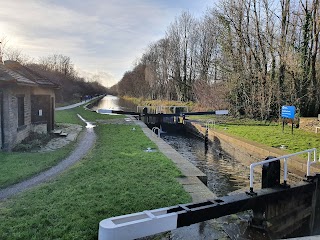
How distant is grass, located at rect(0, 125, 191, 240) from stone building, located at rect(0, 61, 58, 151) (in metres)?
2.99

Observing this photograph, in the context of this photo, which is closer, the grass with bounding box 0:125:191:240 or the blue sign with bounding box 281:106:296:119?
the grass with bounding box 0:125:191:240

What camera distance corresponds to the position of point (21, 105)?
10.5 metres

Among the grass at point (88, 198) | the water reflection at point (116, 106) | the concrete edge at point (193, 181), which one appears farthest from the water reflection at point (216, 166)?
the water reflection at point (116, 106)

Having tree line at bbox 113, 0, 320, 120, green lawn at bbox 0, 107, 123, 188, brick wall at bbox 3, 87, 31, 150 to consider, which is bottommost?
green lawn at bbox 0, 107, 123, 188

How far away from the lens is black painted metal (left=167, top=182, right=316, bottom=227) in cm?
390

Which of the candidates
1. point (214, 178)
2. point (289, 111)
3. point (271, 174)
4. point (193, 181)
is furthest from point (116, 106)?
point (271, 174)

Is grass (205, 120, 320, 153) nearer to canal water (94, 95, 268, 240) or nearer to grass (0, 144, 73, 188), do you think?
canal water (94, 95, 268, 240)

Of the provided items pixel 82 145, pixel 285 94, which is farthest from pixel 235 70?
pixel 82 145

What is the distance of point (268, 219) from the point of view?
5.28 m

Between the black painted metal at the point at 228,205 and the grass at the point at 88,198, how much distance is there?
85 cm

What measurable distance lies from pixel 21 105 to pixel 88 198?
6.90 m

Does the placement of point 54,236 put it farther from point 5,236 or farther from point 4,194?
point 4,194

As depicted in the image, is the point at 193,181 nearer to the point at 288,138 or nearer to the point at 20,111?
the point at 20,111

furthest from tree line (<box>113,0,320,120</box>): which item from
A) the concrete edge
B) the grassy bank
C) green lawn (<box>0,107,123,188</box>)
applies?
green lawn (<box>0,107,123,188</box>)
